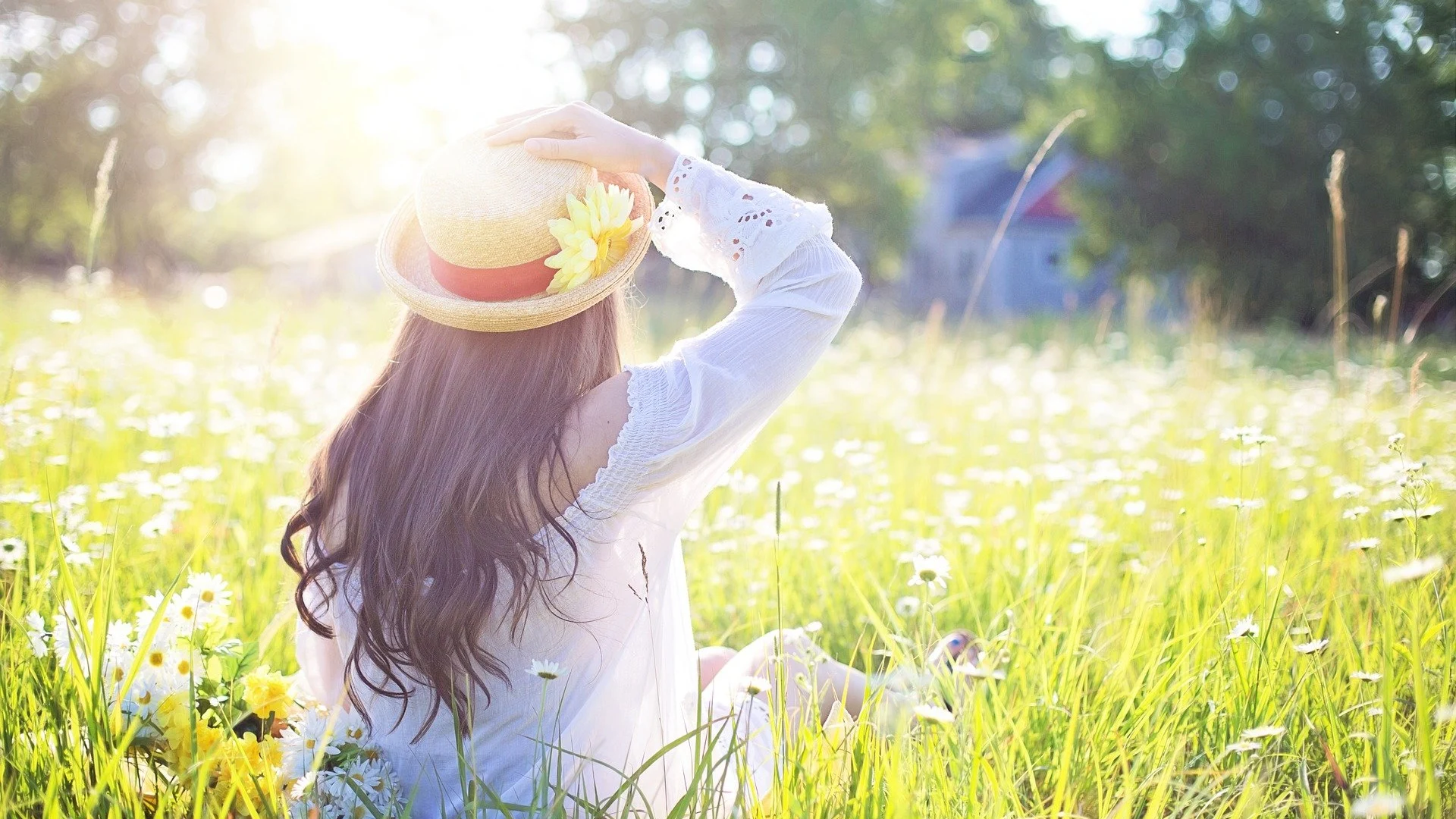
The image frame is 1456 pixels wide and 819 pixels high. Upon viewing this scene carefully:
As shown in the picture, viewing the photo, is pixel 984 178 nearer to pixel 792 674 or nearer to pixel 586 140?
pixel 792 674

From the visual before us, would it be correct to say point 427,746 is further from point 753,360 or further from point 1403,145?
point 1403,145

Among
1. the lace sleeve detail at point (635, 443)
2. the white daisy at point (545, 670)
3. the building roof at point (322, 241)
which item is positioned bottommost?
the building roof at point (322, 241)

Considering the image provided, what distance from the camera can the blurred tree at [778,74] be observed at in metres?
22.1

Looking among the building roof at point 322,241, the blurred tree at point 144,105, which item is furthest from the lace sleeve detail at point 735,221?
the building roof at point 322,241

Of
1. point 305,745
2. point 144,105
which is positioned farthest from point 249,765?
point 144,105

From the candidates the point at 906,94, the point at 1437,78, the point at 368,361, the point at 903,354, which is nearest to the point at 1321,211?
the point at 1437,78

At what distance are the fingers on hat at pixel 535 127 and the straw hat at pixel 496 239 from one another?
1 cm

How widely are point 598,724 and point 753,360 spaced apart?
25.7 inches

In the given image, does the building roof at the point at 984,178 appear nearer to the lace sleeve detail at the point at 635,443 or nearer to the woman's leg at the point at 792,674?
the woman's leg at the point at 792,674

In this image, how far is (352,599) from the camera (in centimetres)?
168

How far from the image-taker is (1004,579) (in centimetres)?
220

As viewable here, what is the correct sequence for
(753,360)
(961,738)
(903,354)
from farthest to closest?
(903,354)
(753,360)
(961,738)

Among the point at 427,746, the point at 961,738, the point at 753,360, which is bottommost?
the point at 427,746

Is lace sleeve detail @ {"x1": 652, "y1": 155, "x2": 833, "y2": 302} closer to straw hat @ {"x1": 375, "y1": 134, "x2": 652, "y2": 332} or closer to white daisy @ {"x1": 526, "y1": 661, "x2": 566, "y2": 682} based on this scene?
straw hat @ {"x1": 375, "y1": 134, "x2": 652, "y2": 332}
